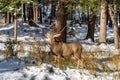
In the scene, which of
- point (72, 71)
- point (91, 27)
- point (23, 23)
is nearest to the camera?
point (72, 71)

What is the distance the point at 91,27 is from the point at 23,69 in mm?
19162

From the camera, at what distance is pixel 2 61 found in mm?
13852

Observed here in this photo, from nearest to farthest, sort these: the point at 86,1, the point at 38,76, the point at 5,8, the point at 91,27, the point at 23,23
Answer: the point at 38,76
the point at 86,1
the point at 5,8
the point at 91,27
the point at 23,23

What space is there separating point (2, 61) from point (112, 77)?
3913 mm

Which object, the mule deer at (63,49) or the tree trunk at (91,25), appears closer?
the mule deer at (63,49)

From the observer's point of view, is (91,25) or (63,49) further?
(91,25)

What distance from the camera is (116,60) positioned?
49.4 ft

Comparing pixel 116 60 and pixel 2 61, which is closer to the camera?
pixel 2 61

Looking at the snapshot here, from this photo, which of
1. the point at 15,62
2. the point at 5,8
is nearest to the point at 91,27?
the point at 5,8

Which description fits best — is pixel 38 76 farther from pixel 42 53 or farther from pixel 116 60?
pixel 116 60

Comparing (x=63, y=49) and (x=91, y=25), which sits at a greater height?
(x=63, y=49)

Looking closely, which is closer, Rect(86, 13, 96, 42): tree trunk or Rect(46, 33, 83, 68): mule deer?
Rect(46, 33, 83, 68): mule deer

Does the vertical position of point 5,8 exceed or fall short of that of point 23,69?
it exceeds it

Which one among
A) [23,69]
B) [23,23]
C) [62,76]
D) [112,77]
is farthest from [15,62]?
[23,23]
